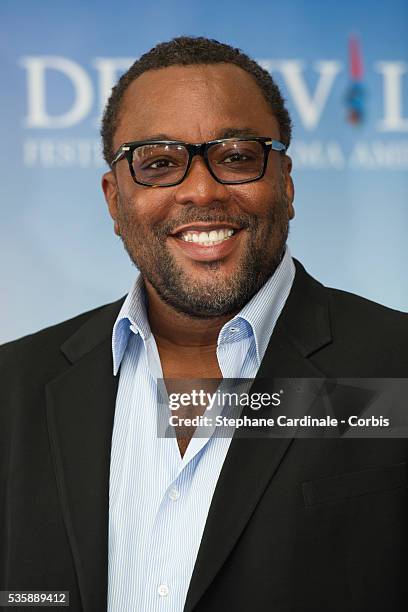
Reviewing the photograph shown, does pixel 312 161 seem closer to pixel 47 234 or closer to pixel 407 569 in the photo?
pixel 47 234

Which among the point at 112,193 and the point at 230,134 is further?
the point at 112,193

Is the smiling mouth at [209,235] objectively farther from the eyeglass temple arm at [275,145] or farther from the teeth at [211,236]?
the eyeglass temple arm at [275,145]

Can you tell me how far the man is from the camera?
1508 millimetres

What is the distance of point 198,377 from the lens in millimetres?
1852

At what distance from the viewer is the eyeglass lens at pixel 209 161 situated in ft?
5.66

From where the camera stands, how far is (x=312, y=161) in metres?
2.69

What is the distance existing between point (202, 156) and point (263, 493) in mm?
693

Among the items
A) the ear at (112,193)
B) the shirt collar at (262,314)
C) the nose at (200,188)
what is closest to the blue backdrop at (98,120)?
the ear at (112,193)

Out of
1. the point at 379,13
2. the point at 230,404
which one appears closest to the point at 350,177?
the point at 379,13

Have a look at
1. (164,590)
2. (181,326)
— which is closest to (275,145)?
(181,326)

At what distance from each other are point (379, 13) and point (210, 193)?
1326 millimetres

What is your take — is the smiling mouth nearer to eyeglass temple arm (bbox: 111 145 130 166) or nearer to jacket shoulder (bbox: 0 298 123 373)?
eyeglass temple arm (bbox: 111 145 130 166)

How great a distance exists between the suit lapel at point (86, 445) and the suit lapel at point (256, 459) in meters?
0.21

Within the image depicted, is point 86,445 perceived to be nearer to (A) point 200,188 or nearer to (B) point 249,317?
(B) point 249,317
